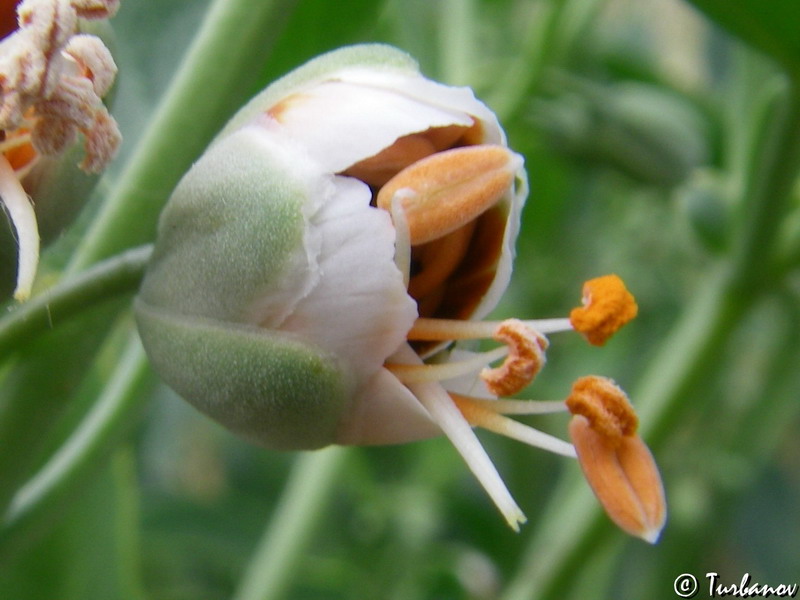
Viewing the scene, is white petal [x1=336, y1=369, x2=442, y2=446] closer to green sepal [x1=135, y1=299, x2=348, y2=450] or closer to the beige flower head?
green sepal [x1=135, y1=299, x2=348, y2=450]

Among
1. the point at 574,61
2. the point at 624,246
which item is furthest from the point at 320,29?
the point at 624,246

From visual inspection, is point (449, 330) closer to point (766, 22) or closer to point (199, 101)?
point (199, 101)

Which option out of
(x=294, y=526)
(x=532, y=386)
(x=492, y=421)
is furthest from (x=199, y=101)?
(x=532, y=386)

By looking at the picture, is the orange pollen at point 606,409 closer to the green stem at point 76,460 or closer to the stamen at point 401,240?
the stamen at point 401,240

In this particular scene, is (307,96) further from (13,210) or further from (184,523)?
(184,523)

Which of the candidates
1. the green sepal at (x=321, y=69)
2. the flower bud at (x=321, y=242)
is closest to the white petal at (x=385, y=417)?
the flower bud at (x=321, y=242)

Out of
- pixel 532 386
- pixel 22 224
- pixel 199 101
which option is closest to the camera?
pixel 22 224

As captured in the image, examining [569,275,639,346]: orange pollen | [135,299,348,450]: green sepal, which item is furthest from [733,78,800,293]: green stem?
[135,299,348,450]: green sepal

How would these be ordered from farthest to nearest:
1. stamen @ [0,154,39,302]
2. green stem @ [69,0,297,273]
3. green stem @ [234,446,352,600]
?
green stem @ [234,446,352,600] < green stem @ [69,0,297,273] < stamen @ [0,154,39,302]
